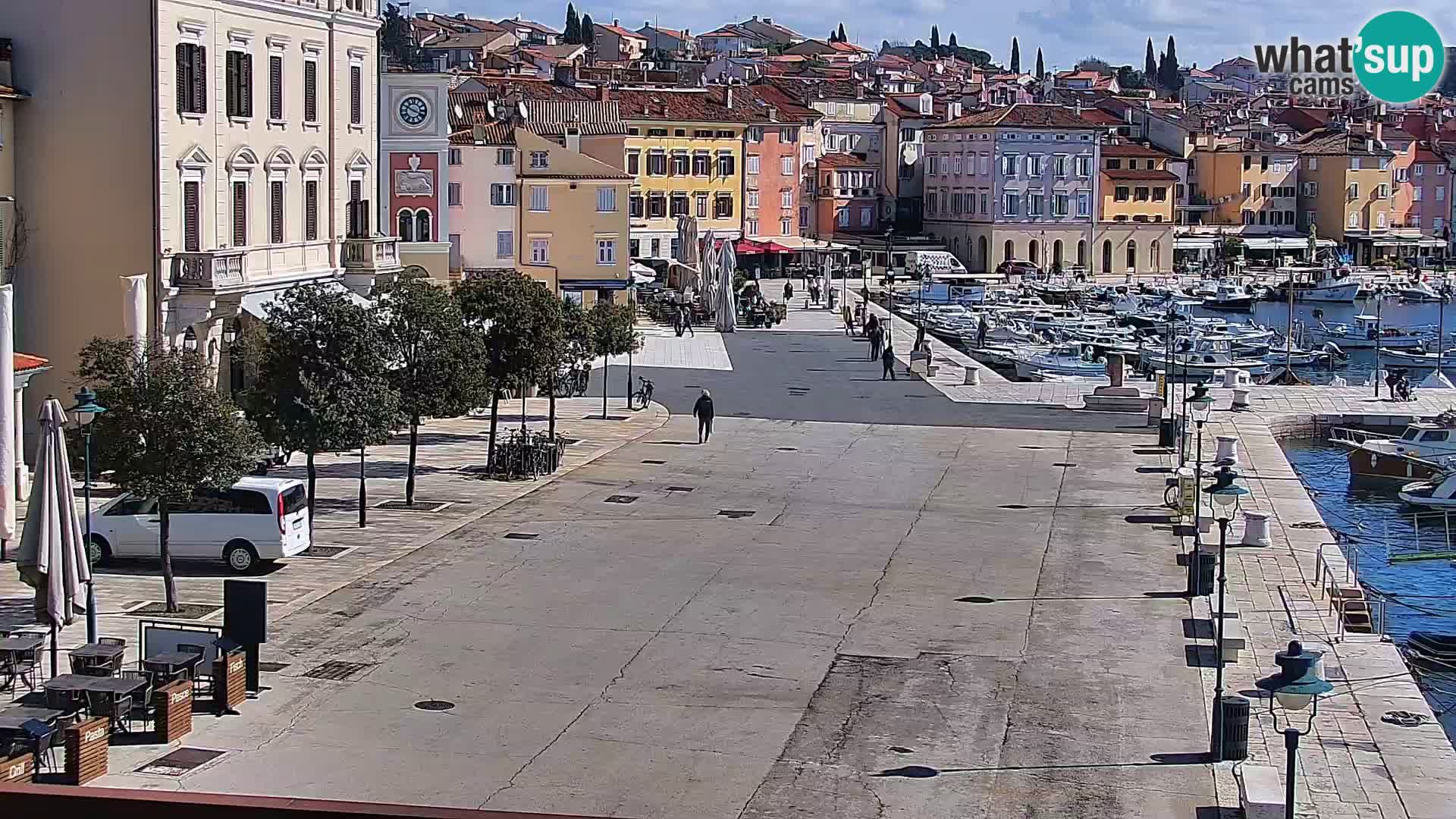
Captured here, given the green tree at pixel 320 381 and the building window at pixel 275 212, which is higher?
the building window at pixel 275 212

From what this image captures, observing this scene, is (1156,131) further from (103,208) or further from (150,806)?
(150,806)

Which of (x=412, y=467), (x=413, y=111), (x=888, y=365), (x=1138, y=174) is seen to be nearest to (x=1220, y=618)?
(x=412, y=467)

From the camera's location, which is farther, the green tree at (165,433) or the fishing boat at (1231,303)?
the fishing boat at (1231,303)

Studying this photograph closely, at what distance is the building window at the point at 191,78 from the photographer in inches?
1283

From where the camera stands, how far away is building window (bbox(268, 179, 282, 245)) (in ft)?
119

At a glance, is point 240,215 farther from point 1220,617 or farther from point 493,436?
point 1220,617

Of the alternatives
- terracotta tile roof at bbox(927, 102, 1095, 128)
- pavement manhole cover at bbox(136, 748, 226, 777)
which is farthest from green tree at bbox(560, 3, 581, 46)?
pavement manhole cover at bbox(136, 748, 226, 777)

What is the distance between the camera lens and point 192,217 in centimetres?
Answer: 3309

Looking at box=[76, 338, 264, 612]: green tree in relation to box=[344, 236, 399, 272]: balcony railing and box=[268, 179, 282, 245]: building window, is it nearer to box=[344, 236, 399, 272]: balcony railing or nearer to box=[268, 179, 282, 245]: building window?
box=[268, 179, 282, 245]: building window

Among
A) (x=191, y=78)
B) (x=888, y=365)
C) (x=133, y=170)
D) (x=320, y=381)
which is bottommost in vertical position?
(x=888, y=365)

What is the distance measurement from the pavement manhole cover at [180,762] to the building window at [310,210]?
78.8 feet

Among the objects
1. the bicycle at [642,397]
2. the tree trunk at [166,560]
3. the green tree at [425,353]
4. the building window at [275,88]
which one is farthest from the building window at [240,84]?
the tree trunk at [166,560]

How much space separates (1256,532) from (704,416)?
41.7ft

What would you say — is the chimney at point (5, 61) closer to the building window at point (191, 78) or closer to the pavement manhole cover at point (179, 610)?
the building window at point (191, 78)
